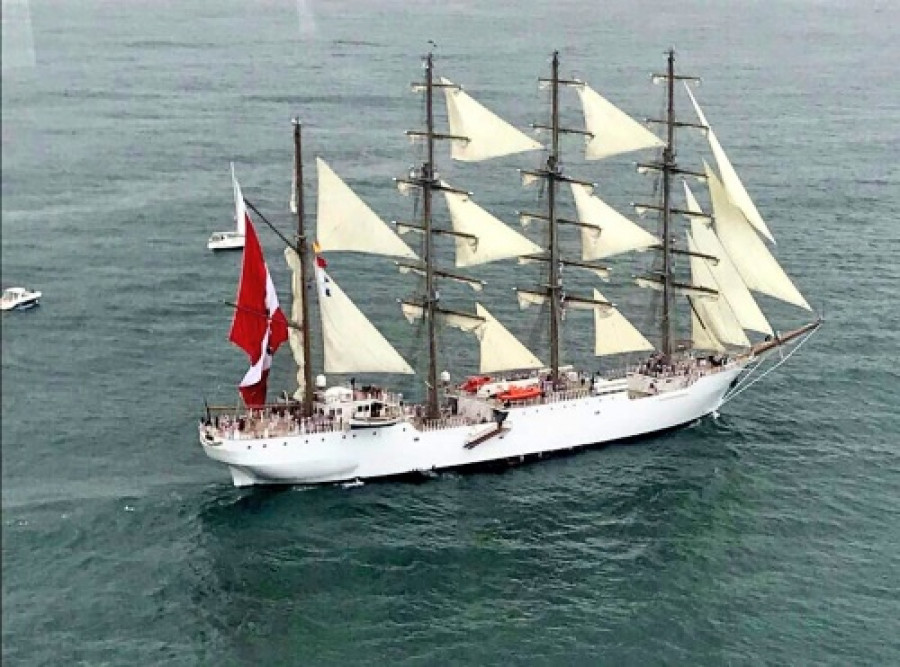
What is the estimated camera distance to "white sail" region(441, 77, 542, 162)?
196ft

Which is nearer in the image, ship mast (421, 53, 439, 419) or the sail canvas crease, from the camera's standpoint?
ship mast (421, 53, 439, 419)

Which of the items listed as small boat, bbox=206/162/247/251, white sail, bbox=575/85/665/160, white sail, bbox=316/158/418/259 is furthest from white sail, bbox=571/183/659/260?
small boat, bbox=206/162/247/251

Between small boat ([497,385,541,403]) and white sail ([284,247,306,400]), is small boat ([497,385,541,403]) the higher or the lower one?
the lower one

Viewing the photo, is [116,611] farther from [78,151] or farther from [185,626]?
[78,151]

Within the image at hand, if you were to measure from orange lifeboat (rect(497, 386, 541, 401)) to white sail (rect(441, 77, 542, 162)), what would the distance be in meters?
11.7

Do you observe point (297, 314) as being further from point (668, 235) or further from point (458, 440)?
point (668, 235)

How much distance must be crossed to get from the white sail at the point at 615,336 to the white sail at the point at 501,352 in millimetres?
4281

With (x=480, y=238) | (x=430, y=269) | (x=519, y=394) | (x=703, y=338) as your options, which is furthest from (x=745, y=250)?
(x=430, y=269)

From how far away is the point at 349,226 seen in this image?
57188mm

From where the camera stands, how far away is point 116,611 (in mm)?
45781

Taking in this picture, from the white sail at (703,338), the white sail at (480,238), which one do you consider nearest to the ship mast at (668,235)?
the white sail at (703,338)

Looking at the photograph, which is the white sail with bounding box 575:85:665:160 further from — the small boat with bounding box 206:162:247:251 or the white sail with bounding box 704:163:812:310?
the small boat with bounding box 206:162:247:251

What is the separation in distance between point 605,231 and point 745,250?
8003 mm

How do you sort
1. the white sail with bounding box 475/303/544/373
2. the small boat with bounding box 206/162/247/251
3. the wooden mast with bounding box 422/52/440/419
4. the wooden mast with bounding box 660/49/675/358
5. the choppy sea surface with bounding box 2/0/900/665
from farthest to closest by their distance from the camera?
1. the small boat with bounding box 206/162/247/251
2. the wooden mast with bounding box 660/49/675/358
3. the white sail with bounding box 475/303/544/373
4. the wooden mast with bounding box 422/52/440/419
5. the choppy sea surface with bounding box 2/0/900/665
